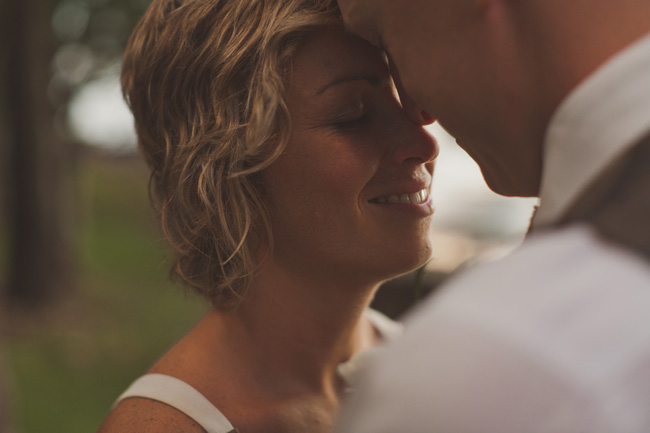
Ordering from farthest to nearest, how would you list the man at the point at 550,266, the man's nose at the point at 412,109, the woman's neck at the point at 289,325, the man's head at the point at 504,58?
the woman's neck at the point at 289,325 < the man's nose at the point at 412,109 < the man's head at the point at 504,58 < the man at the point at 550,266

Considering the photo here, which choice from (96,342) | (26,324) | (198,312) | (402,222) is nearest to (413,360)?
(402,222)

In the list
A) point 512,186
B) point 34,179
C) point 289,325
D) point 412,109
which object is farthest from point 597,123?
point 34,179

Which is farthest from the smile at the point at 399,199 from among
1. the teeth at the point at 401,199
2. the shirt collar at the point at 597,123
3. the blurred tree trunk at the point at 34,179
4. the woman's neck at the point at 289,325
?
the blurred tree trunk at the point at 34,179

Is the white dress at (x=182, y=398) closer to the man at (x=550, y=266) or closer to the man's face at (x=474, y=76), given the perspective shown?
the man at (x=550, y=266)

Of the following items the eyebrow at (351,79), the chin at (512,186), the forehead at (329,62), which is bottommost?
the chin at (512,186)

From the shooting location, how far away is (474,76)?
1.10m

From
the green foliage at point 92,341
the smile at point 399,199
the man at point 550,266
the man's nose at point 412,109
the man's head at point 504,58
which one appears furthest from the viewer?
the green foliage at point 92,341

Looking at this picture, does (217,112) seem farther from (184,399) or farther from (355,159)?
(184,399)

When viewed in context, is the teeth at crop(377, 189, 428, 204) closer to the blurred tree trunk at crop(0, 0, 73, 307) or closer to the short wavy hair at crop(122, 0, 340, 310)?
the short wavy hair at crop(122, 0, 340, 310)

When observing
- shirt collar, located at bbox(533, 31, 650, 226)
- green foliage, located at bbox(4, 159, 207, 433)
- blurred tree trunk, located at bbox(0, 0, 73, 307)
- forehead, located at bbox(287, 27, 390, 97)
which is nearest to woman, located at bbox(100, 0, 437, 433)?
forehead, located at bbox(287, 27, 390, 97)

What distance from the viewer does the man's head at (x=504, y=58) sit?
0.98 meters

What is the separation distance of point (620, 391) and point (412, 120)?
1084mm

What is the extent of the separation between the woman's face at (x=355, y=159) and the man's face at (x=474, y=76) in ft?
1.55

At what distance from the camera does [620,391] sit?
81 centimetres
